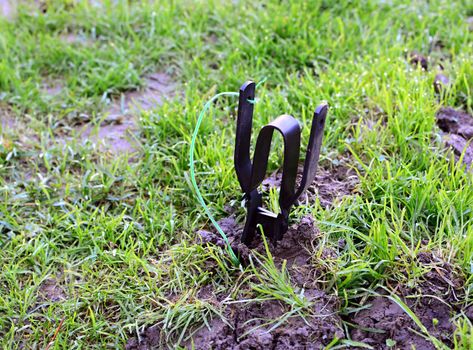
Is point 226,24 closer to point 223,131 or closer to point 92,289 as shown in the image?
point 223,131

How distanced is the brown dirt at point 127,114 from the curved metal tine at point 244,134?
3.41ft

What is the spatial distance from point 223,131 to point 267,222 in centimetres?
80

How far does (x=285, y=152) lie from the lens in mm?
2205

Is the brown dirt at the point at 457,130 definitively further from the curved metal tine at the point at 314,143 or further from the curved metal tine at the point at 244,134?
the curved metal tine at the point at 244,134

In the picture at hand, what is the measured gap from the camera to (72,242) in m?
2.83

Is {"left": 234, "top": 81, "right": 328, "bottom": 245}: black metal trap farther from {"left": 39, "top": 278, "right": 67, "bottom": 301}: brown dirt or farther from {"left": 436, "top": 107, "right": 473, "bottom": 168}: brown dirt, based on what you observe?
{"left": 436, "top": 107, "right": 473, "bottom": 168}: brown dirt

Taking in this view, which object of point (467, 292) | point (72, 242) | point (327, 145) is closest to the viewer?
point (467, 292)

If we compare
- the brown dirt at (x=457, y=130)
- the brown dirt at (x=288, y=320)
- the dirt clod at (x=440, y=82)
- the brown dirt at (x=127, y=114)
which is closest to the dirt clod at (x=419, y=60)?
the dirt clod at (x=440, y=82)

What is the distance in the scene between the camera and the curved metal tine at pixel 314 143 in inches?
84.5

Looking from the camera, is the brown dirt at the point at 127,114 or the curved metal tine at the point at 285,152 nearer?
the curved metal tine at the point at 285,152

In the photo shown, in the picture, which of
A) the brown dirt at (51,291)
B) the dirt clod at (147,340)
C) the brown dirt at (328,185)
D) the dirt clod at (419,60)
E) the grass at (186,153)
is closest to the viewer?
the dirt clod at (147,340)

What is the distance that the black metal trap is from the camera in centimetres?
217

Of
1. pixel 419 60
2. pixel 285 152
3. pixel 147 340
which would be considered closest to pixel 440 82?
pixel 419 60

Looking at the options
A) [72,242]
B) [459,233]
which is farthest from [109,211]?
[459,233]
